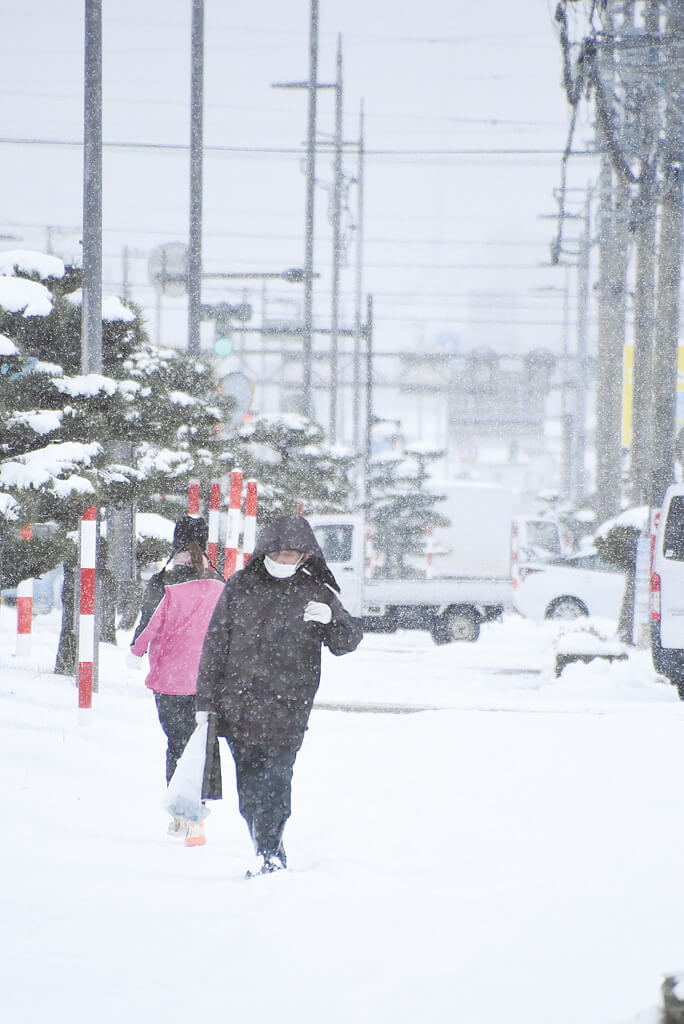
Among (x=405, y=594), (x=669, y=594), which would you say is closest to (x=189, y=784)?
(x=669, y=594)

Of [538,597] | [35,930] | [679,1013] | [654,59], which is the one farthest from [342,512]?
[679,1013]

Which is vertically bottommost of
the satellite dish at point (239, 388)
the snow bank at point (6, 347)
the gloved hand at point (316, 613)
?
the gloved hand at point (316, 613)

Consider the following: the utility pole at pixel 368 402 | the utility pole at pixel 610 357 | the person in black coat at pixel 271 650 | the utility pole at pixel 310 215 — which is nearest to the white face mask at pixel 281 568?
the person in black coat at pixel 271 650

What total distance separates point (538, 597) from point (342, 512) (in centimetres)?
468

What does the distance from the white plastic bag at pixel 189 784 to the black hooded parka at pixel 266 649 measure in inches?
5.4

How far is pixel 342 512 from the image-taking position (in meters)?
28.6

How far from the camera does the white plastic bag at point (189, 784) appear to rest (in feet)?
19.8

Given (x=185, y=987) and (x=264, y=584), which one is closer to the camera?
(x=185, y=987)

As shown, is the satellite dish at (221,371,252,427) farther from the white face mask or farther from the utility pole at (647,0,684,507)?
the white face mask

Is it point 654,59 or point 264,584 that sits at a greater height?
point 654,59

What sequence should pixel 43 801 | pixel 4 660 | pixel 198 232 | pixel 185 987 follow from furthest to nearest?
pixel 198 232, pixel 4 660, pixel 43 801, pixel 185 987

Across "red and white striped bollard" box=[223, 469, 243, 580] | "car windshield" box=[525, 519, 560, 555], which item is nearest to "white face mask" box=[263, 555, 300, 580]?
"red and white striped bollard" box=[223, 469, 243, 580]

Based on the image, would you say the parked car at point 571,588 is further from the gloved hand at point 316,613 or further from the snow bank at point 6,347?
the gloved hand at point 316,613

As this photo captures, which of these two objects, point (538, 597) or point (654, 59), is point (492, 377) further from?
point (654, 59)
